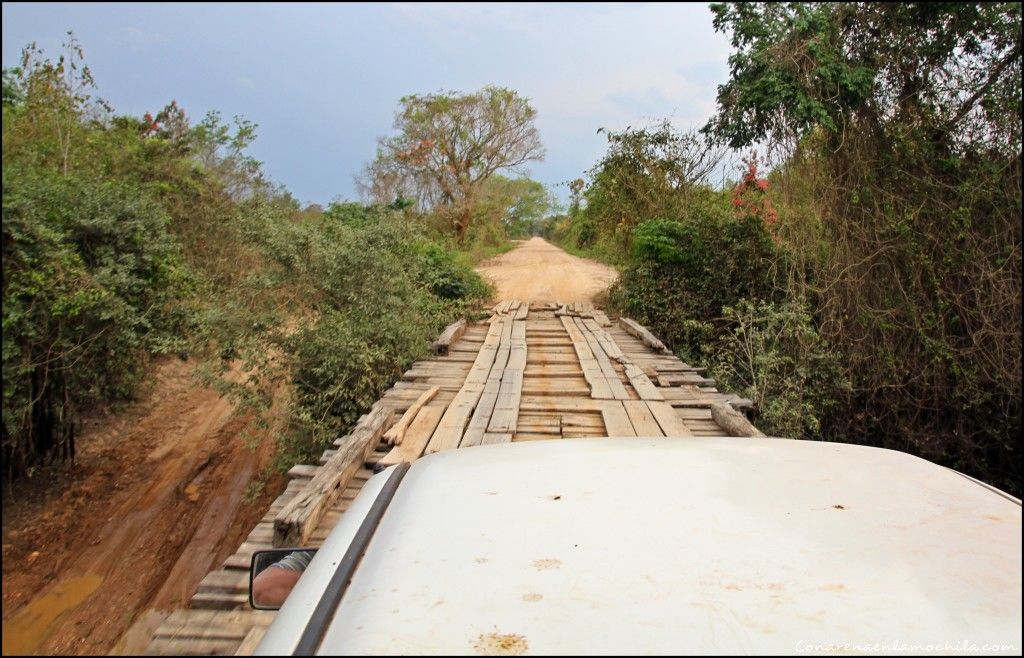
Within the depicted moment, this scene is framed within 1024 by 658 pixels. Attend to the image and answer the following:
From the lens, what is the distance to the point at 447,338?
738 cm

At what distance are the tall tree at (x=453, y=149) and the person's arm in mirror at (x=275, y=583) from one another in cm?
1973

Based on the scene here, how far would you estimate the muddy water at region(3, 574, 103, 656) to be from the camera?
5.09m

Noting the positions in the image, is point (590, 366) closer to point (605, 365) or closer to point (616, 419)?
point (605, 365)

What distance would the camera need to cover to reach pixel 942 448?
7461 mm

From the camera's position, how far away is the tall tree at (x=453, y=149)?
20.2 metres

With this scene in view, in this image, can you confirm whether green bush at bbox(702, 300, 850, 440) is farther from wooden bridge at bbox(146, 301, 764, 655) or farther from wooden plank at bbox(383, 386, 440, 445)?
wooden plank at bbox(383, 386, 440, 445)

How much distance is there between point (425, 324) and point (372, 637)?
681 cm

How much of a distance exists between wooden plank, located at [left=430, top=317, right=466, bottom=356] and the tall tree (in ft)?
42.7

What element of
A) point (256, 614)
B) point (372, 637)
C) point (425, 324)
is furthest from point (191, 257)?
point (372, 637)

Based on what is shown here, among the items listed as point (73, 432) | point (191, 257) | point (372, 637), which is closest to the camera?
point (372, 637)

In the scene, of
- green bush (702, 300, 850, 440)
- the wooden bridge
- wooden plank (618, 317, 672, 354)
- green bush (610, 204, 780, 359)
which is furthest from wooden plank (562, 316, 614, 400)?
green bush (610, 204, 780, 359)

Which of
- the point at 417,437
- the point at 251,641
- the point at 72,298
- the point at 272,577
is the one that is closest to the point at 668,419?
the point at 417,437

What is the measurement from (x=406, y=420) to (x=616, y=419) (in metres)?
1.75

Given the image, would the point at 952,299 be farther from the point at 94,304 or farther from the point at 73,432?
the point at 73,432
